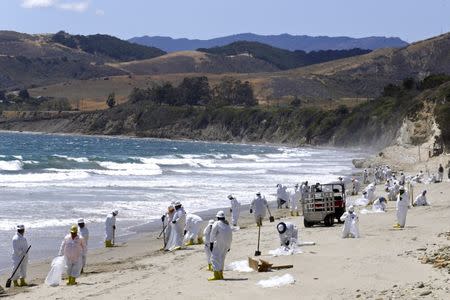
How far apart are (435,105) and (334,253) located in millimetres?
53715

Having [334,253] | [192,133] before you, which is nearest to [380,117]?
[192,133]

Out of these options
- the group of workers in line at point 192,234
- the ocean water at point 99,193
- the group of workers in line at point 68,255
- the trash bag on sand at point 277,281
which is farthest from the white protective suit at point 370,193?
the trash bag on sand at point 277,281

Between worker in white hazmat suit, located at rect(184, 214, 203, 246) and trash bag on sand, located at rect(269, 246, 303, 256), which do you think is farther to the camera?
worker in white hazmat suit, located at rect(184, 214, 203, 246)

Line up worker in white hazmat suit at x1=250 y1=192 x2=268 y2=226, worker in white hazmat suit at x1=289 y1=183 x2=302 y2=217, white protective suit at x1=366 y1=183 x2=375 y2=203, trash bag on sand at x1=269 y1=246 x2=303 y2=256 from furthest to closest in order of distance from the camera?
white protective suit at x1=366 y1=183 x2=375 y2=203 → worker in white hazmat suit at x1=289 y1=183 x2=302 y2=217 → worker in white hazmat suit at x1=250 y1=192 x2=268 y2=226 → trash bag on sand at x1=269 y1=246 x2=303 y2=256

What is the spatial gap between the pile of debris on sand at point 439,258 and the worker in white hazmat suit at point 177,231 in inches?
243

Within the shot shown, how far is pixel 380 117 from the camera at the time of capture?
107 m

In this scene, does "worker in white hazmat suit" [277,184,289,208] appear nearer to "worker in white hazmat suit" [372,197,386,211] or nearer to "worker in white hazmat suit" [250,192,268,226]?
"worker in white hazmat suit" [372,197,386,211]

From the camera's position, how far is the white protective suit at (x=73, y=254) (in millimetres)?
14312

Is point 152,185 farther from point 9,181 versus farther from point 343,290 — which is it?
point 343,290

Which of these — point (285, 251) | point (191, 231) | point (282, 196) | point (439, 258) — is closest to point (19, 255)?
point (285, 251)

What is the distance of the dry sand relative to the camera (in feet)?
38.9

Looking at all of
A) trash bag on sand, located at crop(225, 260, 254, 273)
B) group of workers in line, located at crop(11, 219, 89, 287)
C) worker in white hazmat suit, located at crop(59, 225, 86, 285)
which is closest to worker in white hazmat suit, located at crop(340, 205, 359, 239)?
trash bag on sand, located at crop(225, 260, 254, 273)

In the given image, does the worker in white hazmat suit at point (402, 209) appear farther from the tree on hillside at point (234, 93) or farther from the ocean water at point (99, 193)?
the tree on hillside at point (234, 93)

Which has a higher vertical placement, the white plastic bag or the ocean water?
the white plastic bag
